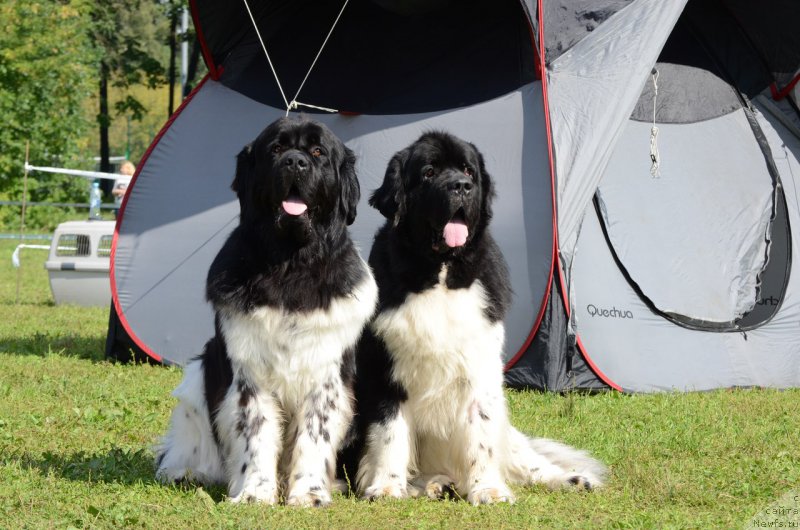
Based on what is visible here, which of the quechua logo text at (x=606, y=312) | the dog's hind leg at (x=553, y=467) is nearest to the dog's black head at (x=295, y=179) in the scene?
the dog's hind leg at (x=553, y=467)

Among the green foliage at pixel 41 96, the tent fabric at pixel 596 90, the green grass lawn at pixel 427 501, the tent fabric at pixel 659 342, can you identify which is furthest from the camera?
the green foliage at pixel 41 96

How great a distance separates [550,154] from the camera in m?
6.32

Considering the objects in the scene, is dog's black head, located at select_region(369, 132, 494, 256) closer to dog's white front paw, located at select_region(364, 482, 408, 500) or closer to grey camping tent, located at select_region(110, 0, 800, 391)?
dog's white front paw, located at select_region(364, 482, 408, 500)

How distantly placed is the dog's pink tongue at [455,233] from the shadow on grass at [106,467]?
1.39 m

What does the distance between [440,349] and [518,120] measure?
288cm

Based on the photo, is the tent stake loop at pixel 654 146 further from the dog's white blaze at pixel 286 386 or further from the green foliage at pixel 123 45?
the green foliage at pixel 123 45

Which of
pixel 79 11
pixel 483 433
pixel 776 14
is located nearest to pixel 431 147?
pixel 483 433

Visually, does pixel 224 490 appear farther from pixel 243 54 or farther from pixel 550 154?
pixel 243 54

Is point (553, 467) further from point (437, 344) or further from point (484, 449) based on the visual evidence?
point (437, 344)

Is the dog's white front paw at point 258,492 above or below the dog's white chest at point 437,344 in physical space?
below

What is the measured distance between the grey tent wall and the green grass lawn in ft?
1.44

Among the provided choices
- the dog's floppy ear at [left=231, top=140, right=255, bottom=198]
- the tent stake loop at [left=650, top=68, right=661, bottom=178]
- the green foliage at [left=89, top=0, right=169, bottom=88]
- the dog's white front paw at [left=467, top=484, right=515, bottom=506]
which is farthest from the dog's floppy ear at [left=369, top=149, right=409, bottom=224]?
the green foliage at [left=89, top=0, right=169, bottom=88]

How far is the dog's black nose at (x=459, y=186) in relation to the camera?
406 cm

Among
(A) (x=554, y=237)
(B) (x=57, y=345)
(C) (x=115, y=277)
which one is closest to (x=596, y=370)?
(A) (x=554, y=237)
